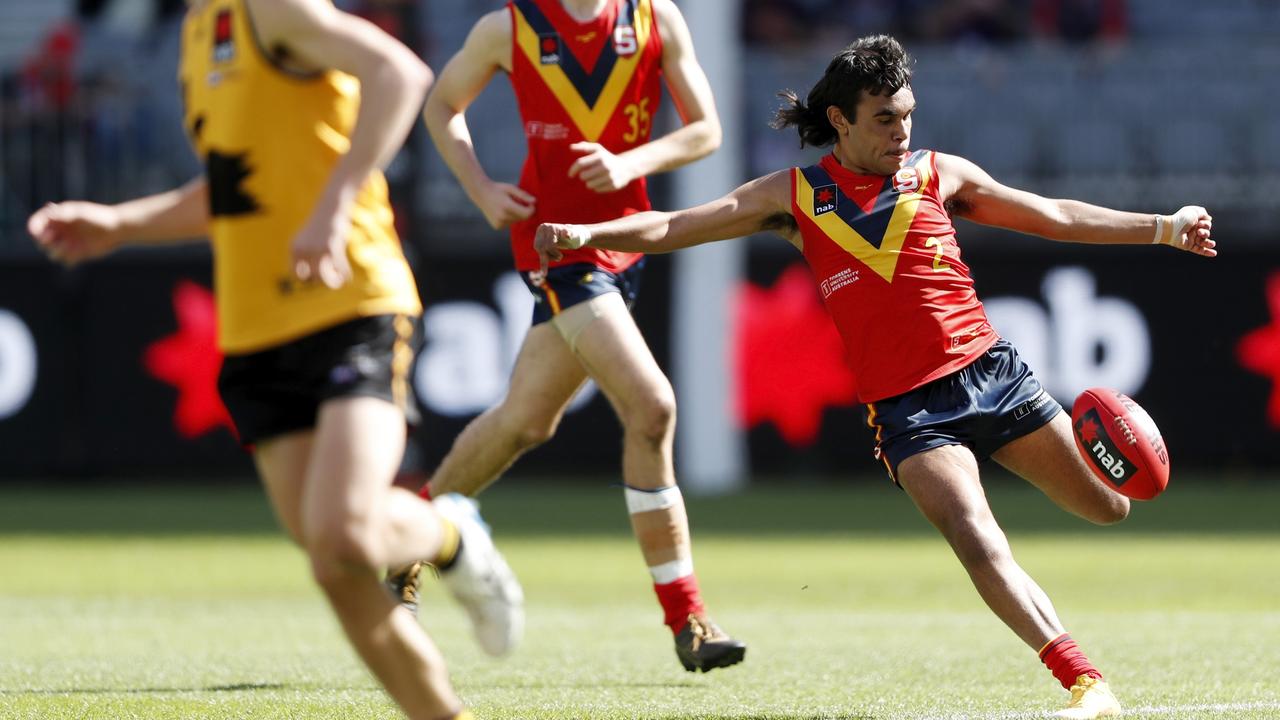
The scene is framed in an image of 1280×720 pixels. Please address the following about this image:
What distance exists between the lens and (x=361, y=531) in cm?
418

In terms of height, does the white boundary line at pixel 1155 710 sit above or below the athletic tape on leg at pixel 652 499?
below

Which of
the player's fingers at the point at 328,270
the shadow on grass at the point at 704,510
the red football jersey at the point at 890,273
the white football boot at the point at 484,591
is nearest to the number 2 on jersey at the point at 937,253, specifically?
the red football jersey at the point at 890,273

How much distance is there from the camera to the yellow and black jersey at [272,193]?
14.2 feet

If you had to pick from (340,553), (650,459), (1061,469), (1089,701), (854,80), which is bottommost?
(1089,701)

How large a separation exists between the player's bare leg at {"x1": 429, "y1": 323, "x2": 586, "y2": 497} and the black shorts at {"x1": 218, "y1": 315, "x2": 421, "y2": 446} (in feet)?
8.07

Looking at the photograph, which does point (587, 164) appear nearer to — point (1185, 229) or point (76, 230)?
point (76, 230)

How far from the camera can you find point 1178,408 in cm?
1639

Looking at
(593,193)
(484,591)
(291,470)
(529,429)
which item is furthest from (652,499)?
(291,470)

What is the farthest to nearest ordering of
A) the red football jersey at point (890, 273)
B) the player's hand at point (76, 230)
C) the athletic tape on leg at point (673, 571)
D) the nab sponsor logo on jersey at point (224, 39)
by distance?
the athletic tape on leg at point (673, 571)
the red football jersey at point (890, 273)
the player's hand at point (76, 230)
the nab sponsor logo on jersey at point (224, 39)

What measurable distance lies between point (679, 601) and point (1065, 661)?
5.07 ft

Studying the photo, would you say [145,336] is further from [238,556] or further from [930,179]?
[930,179]

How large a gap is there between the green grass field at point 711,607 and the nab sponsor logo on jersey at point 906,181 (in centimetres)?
163

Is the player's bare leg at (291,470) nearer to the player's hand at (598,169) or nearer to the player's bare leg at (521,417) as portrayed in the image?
the player's hand at (598,169)

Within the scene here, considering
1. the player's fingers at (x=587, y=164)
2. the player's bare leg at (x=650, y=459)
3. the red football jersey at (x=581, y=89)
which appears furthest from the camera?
the red football jersey at (x=581, y=89)
